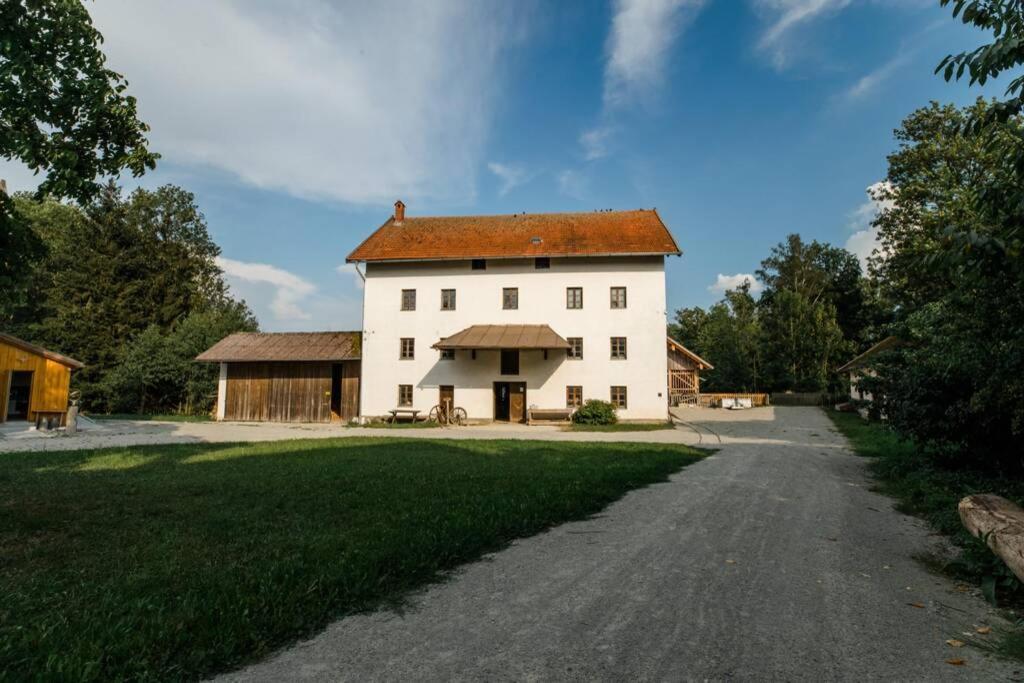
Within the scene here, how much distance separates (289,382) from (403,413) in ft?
22.6

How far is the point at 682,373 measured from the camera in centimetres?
4603

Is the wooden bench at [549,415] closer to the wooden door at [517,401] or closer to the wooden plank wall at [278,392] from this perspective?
the wooden door at [517,401]

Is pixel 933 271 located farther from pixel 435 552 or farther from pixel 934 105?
pixel 934 105

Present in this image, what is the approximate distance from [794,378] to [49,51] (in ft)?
186

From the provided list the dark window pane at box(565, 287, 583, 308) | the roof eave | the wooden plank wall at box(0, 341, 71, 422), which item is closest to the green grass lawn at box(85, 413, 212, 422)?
the wooden plank wall at box(0, 341, 71, 422)

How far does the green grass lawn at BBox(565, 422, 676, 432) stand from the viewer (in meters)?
22.8

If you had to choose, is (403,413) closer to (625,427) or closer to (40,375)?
(625,427)

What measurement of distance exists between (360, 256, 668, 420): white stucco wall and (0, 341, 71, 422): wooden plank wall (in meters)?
13.4

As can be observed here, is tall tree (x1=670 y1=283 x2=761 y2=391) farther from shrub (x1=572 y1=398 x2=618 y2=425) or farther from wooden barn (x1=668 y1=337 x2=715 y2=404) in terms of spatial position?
shrub (x1=572 y1=398 x2=618 y2=425)

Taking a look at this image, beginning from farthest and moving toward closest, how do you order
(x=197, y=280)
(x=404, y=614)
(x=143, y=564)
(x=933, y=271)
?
(x=197, y=280), (x=143, y=564), (x=933, y=271), (x=404, y=614)

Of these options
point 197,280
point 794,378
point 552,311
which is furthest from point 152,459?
point 794,378

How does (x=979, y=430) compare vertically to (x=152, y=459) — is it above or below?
above

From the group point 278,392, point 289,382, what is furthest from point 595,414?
point 278,392

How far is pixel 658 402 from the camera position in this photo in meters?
26.4
